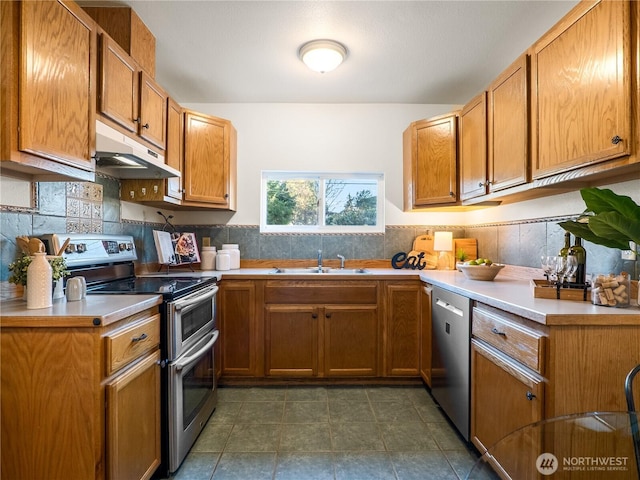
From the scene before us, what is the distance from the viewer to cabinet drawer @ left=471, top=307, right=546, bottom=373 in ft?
4.05

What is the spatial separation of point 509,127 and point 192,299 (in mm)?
2141

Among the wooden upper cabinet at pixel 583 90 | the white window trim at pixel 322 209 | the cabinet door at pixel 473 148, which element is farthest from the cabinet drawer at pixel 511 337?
the white window trim at pixel 322 209

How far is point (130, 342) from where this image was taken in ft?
4.27

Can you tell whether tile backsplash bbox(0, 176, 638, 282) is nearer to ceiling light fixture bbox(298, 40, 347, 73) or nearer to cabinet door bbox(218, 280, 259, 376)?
cabinet door bbox(218, 280, 259, 376)

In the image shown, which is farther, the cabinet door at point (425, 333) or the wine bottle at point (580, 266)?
the cabinet door at point (425, 333)

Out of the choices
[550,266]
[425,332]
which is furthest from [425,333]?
[550,266]

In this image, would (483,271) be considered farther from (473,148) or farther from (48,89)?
(48,89)

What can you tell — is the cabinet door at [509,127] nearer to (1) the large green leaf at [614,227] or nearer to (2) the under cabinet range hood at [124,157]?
(1) the large green leaf at [614,227]

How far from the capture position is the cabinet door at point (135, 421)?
47.0 inches

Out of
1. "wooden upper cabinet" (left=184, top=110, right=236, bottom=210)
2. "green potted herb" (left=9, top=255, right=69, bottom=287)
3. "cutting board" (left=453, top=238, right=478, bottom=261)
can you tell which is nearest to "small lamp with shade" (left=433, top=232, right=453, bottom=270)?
"cutting board" (left=453, top=238, right=478, bottom=261)

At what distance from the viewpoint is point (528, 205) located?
7.61ft

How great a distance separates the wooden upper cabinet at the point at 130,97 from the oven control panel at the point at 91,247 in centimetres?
66

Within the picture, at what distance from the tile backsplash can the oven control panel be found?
0.22ft

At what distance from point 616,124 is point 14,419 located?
251 cm
